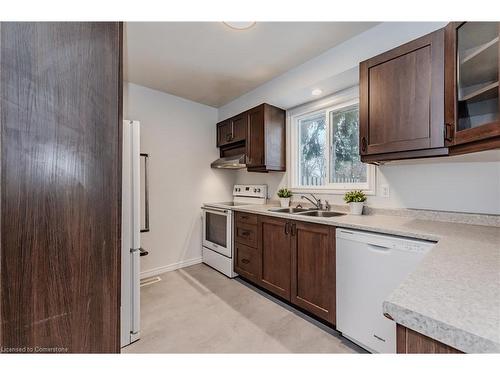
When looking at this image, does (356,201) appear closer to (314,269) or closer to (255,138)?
(314,269)

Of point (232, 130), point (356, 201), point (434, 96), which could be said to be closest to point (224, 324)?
point (356, 201)

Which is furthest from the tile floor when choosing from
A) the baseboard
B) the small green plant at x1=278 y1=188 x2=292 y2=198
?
the small green plant at x1=278 y1=188 x2=292 y2=198

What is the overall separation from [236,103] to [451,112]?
2.55 m

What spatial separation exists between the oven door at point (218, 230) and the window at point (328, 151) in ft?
3.21

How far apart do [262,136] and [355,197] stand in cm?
126

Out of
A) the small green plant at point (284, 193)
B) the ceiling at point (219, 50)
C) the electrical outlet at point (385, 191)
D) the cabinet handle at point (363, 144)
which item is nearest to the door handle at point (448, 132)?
the cabinet handle at point (363, 144)

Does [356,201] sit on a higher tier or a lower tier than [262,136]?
lower

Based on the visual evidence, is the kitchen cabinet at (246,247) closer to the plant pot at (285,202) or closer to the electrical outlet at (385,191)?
the plant pot at (285,202)

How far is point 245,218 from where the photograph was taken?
8.32ft

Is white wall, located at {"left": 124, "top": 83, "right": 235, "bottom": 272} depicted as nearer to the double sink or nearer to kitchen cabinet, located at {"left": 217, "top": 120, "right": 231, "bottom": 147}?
kitchen cabinet, located at {"left": 217, "top": 120, "right": 231, "bottom": 147}

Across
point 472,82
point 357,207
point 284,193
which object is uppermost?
point 472,82
